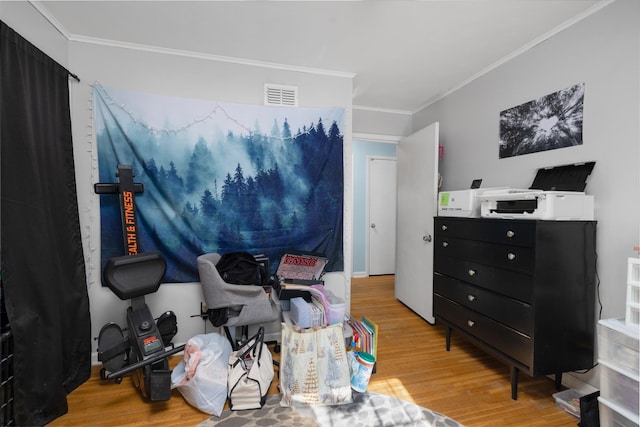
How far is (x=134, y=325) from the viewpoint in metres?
1.79

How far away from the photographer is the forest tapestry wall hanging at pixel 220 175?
2061 millimetres

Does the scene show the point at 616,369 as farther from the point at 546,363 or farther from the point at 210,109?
the point at 210,109

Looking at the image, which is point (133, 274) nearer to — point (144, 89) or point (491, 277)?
point (144, 89)

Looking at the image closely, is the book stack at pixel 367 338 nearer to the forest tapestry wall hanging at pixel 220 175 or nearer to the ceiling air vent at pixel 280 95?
the forest tapestry wall hanging at pixel 220 175

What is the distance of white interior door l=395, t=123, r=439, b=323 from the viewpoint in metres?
2.73

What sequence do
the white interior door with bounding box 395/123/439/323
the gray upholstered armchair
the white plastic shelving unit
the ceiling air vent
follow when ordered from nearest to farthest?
1. the white plastic shelving unit
2. the gray upholstered armchair
3. the ceiling air vent
4. the white interior door with bounding box 395/123/439/323

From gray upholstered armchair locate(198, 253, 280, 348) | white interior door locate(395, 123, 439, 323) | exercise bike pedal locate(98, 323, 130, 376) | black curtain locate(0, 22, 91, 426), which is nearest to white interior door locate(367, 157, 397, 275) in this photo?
white interior door locate(395, 123, 439, 323)

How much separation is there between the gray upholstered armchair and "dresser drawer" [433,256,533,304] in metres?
1.46

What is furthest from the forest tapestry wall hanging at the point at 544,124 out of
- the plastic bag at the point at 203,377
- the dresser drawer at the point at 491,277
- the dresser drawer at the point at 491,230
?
the plastic bag at the point at 203,377

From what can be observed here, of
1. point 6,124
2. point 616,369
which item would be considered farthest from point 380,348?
point 6,124

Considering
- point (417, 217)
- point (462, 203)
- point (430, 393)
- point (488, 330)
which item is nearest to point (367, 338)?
point (430, 393)

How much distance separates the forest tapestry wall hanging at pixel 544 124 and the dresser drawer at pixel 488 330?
4.30 feet

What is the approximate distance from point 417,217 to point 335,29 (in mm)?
1927

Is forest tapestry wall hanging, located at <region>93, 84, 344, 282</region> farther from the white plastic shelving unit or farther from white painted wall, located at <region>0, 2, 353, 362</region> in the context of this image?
the white plastic shelving unit
